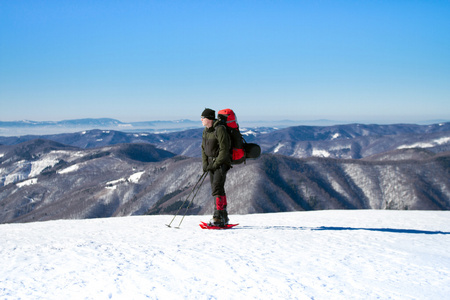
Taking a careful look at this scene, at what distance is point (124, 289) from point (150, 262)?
156 centimetres

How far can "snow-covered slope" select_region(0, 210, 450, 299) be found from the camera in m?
5.87

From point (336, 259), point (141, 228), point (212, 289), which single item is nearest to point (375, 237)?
point (336, 259)

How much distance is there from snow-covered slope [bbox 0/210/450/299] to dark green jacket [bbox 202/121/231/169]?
2505mm

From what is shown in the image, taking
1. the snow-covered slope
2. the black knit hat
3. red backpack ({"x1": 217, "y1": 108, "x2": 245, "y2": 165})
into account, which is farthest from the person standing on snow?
the snow-covered slope

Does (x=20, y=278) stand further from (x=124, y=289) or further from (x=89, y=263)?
(x=124, y=289)

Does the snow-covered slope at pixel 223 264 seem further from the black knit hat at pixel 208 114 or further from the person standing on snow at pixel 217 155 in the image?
the black knit hat at pixel 208 114

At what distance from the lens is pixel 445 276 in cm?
691

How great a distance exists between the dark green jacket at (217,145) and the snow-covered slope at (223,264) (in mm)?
2505

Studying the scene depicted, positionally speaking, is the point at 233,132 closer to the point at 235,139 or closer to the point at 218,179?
the point at 235,139

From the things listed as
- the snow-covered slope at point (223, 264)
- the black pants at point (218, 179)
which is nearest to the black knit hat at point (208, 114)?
the black pants at point (218, 179)

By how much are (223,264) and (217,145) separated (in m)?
5.23

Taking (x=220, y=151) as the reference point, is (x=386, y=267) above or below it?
below

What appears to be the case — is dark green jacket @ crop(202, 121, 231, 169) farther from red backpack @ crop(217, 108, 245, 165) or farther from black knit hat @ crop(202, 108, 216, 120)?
black knit hat @ crop(202, 108, 216, 120)

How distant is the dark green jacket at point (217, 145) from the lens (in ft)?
37.5
